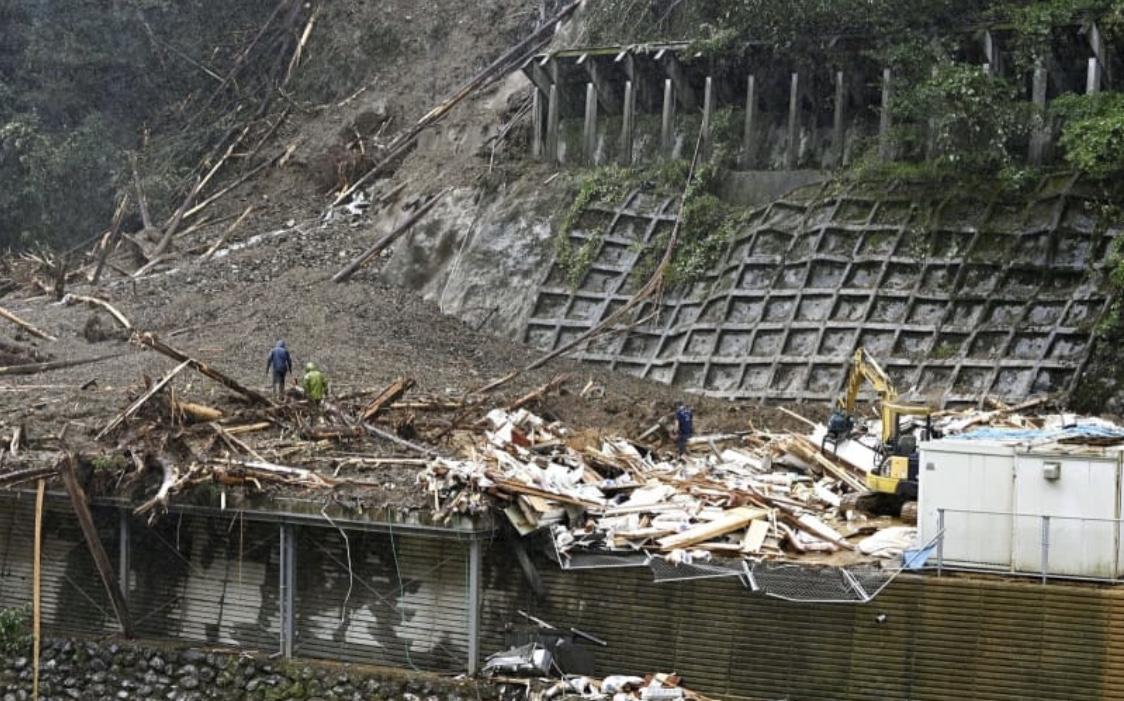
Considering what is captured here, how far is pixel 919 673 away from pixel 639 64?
21.7m

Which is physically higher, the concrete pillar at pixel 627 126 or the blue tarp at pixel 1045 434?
the concrete pillar at pixel 627 126

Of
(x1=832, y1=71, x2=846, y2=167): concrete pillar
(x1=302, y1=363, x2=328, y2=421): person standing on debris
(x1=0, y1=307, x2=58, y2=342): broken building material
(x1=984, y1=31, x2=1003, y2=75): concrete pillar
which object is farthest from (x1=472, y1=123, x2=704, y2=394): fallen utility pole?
(x1=0, y1=307, x2=58, y2=342): broken building material

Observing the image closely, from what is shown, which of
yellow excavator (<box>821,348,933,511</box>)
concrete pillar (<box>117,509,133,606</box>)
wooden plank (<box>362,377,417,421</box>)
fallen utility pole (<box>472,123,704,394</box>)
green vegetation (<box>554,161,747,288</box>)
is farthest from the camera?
green vegetation (<box>554,161,747,288</box>)

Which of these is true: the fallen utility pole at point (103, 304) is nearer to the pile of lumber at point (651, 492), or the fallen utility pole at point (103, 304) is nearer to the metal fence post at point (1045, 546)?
the pile of lumber at point (651, 492)

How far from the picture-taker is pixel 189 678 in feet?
71.2

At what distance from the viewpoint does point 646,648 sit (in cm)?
2041

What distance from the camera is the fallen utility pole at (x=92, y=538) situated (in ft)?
70.9

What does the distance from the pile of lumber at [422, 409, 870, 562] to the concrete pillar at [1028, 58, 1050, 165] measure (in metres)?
8.55

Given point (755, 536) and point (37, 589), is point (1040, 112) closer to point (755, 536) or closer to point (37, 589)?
point (755, 536)

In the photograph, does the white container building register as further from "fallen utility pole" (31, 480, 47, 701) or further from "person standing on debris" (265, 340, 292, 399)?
"person standing on debris" (265, 340, 292, 399)

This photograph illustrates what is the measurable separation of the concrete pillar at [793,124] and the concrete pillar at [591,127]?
5070mm

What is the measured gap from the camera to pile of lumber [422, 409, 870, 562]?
20984 mm

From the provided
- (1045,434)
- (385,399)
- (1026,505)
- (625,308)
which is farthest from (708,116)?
(1026,505)

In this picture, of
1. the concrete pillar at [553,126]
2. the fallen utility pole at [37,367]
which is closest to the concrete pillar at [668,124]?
the concrete pillar at [553,126]
